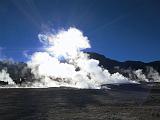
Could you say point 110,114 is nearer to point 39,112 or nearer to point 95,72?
point 39,112

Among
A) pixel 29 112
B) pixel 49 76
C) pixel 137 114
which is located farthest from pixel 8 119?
pixel 49 76

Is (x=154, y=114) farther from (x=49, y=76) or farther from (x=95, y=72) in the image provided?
(x=95, y=72)

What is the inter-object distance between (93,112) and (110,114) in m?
1.71

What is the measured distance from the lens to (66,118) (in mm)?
25719

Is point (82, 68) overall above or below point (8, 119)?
above

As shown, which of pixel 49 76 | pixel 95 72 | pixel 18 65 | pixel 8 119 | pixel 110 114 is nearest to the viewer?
pixel 8 119

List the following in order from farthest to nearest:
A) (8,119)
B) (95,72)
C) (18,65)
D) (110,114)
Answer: (18,65)
(95,72)
(110,114)
(8,119)

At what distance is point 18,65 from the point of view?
5728 inches

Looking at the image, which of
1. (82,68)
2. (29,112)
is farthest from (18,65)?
(29,112)

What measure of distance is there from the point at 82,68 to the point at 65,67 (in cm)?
766

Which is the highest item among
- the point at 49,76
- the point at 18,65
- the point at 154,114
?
the point at 18,65

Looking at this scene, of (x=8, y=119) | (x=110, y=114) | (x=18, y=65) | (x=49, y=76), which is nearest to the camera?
(x=8, y=119)

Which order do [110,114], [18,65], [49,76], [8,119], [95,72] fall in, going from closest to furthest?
[8,119]
[110,114]
[49,76]
[95,72]
[18,65]

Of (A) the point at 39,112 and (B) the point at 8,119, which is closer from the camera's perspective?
(B) the point at 8,119
